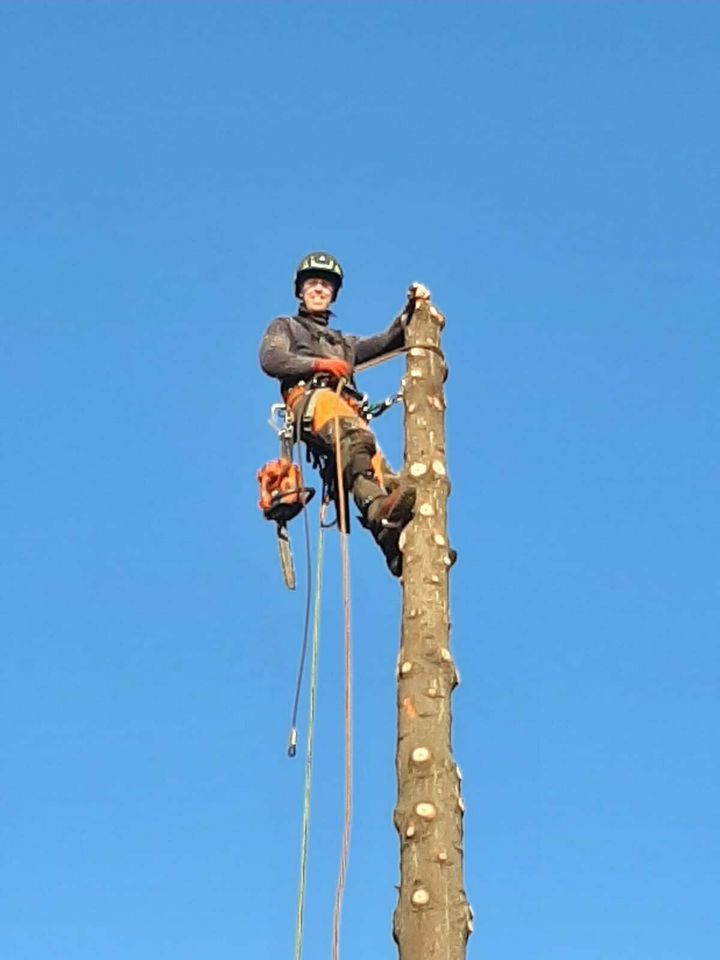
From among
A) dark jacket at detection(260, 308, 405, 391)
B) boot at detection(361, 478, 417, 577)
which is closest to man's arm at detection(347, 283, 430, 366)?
dark jacket at detection(260, 308, 405, 391)

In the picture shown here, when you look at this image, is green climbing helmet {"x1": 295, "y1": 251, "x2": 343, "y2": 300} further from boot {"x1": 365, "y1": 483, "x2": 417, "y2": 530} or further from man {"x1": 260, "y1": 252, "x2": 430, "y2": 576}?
boot {"x1": 365, "y1": 483, "x2": 417, "y2": 530}

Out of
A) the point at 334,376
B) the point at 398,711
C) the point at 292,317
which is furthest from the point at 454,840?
the point at 292,317

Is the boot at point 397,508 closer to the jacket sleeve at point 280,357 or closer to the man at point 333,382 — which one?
the man at point 333,382

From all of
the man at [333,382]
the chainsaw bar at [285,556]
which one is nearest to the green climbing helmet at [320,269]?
the man at [333,382]

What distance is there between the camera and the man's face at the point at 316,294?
22.6 feet

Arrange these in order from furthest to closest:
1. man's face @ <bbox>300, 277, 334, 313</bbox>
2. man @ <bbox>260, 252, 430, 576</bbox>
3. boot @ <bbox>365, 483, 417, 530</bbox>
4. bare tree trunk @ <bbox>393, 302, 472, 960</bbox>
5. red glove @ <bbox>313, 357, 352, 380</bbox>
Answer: man's face @ <bbox>300, 277, 334, 313</bbox> < red glove @ <bbox>313, 357, 352, 380</bbox> < man @ <bbox>260, 252, 430, 576</bbox> < boot @ <bbox>365, 483, 417, 530</bbox> < bare tree trunk @ <bbox>393, 302, 472, 960</bbox>

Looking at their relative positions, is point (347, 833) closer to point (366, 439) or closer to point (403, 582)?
point (403, 582)

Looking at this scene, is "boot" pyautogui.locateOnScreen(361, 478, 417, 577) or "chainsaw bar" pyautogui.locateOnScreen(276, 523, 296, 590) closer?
"boot" pyautogui.locateOnScreen(361, 478, 417, 577)

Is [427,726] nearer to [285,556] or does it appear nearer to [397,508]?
[397,508]

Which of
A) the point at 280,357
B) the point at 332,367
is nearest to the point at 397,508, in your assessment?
the point at 332,367

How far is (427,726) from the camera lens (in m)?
4.42

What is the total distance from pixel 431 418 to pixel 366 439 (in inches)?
23.7

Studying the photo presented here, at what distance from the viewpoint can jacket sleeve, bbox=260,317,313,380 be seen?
20.3ft

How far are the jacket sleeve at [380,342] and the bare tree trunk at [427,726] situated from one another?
76 centimetres
